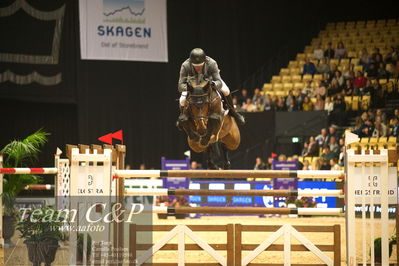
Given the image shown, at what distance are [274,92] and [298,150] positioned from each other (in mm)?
1988

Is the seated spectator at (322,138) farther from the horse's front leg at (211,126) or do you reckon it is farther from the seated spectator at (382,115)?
the horse's front leg at (211,126)

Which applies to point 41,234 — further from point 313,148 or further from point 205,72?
point 313,148

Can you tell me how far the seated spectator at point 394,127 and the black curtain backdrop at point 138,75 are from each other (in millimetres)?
2800

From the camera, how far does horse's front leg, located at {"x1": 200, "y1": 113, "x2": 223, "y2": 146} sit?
6.83 metres

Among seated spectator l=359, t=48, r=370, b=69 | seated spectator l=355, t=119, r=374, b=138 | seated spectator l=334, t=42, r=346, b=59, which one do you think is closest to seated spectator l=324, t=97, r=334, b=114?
seated spectator l=355, t=119, r=374, b=138

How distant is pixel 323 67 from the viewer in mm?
17016

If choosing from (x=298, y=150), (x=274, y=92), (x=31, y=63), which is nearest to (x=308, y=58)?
(x=274, y=92)

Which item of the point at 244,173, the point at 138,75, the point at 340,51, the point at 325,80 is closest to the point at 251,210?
the point at 244,173

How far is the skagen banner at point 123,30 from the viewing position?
15.4 metres

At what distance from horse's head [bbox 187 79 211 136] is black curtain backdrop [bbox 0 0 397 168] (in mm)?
8856

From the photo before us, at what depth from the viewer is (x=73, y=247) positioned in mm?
5770

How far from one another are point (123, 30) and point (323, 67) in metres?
5.07

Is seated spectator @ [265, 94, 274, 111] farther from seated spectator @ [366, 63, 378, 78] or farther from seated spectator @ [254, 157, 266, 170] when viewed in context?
seated spectator @ [366, 63, 378, 78]

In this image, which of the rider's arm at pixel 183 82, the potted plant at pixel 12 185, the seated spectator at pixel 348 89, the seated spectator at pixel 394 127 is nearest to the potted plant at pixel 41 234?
the rider's arm at pixel 183 82
